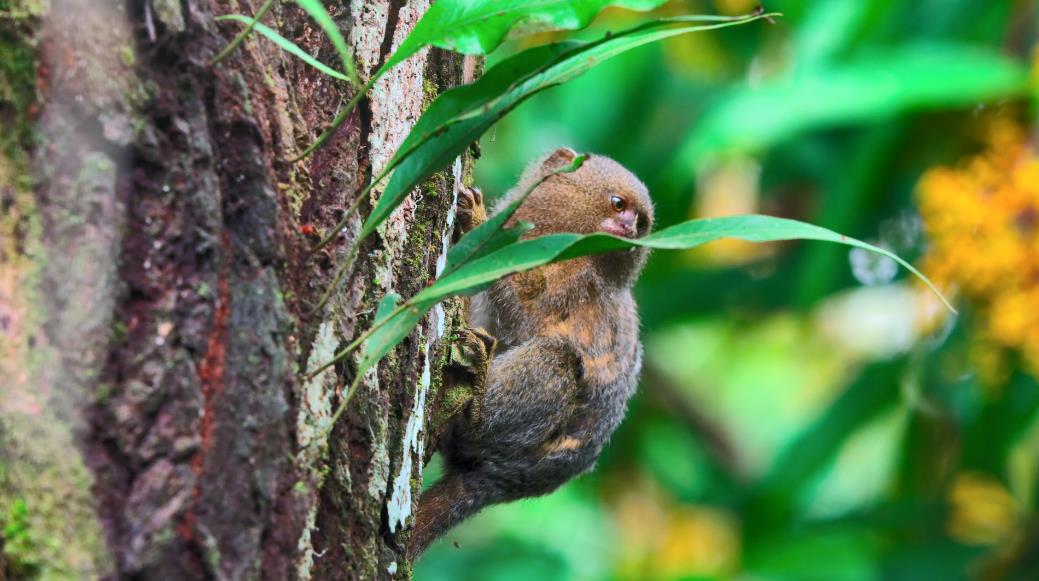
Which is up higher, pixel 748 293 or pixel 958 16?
pixel 958 16

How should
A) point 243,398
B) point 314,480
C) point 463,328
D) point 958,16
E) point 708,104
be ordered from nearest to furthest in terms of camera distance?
point 243,398 < point 314,480 < point 463,328 < point 958,16 < point 708,104

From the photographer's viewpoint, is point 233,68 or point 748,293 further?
point 748,293

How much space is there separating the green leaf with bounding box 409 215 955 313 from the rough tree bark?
27 cm

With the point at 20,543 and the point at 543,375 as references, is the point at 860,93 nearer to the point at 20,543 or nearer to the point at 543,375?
the point at 543,375

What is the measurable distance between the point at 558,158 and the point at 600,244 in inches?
104

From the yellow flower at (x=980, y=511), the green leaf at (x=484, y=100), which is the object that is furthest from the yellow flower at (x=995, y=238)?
the green leaf at (x=484, y=100)

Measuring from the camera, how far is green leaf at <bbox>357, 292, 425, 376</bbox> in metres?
1.84

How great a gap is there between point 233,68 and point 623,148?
6309 millimetres

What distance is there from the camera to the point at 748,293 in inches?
324

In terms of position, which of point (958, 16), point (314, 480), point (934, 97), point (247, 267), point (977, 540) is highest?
point (958, 16)

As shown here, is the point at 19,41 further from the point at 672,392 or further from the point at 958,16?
the point at 672,392

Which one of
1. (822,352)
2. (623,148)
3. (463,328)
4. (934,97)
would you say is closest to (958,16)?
(934,97)

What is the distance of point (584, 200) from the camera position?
434 cm

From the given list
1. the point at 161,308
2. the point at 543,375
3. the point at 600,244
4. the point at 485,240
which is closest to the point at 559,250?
the point at 600,244
